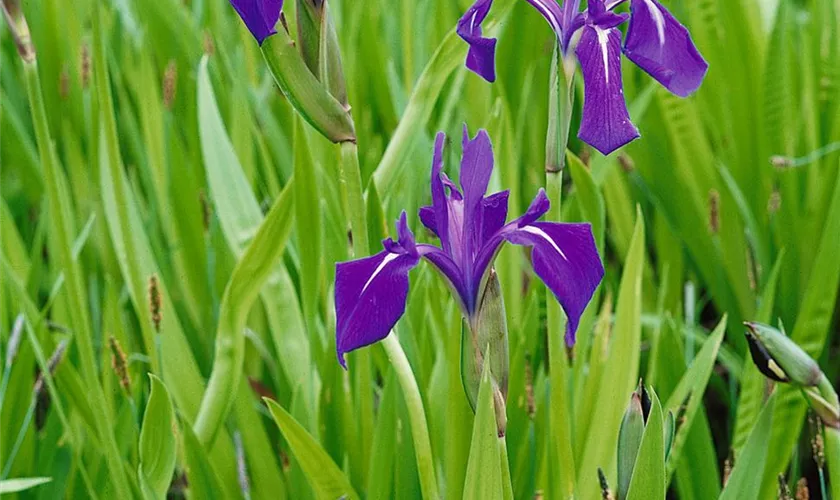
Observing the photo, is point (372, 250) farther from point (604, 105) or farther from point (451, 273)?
point (604, 105)

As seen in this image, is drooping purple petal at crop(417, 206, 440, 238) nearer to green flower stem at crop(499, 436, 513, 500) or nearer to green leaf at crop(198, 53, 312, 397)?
green flower stem at crop(499, 436, 513, 500)

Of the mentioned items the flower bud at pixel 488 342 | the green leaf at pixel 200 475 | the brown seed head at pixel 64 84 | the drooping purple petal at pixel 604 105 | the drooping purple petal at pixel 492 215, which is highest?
the brown seed head at pixel 64 84

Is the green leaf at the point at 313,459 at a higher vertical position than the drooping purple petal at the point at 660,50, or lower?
lower

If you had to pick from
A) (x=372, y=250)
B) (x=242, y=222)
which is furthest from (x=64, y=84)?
(x=372, y=250)

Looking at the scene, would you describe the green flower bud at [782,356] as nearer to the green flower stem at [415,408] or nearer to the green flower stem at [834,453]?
the green flower stem at [834,453]

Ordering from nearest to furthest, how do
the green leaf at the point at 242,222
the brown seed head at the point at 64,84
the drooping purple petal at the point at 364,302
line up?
the drooping purple petal at the point at 364,302
the green leaf at the point at 242,222
the brown seed head at the point at 64,84

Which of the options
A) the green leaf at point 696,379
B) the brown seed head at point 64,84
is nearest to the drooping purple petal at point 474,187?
the green leaf at point 696,379
